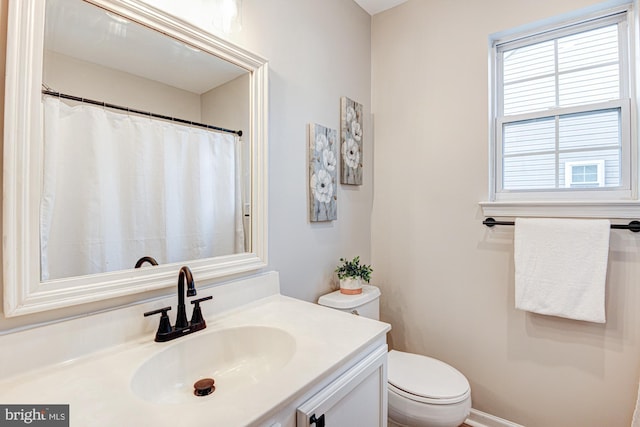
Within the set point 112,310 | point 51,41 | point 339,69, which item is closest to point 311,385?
point 112,310

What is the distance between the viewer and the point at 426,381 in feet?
4.63

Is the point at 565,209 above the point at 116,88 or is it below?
below

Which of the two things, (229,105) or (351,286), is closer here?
(229,105)

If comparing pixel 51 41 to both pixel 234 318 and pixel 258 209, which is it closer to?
pixel 258 209

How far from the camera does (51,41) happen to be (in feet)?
2.63

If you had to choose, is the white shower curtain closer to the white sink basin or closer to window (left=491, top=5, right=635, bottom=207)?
the white sink basin

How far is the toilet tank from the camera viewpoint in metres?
1.55

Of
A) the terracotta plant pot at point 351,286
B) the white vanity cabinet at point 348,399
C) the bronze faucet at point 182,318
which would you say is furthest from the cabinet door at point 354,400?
the terracotta plant pot at point 351,286

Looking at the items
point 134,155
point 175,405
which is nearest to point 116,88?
point 134,155

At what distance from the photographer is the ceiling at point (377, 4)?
6.31ft

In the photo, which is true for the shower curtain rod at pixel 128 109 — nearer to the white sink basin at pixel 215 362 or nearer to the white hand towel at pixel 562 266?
the white sink basin at pixel 215 362

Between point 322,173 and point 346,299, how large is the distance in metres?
0.69

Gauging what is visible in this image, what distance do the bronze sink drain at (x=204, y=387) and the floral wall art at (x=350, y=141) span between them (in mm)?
1240

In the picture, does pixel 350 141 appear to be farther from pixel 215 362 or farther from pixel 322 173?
pixel 215 362
